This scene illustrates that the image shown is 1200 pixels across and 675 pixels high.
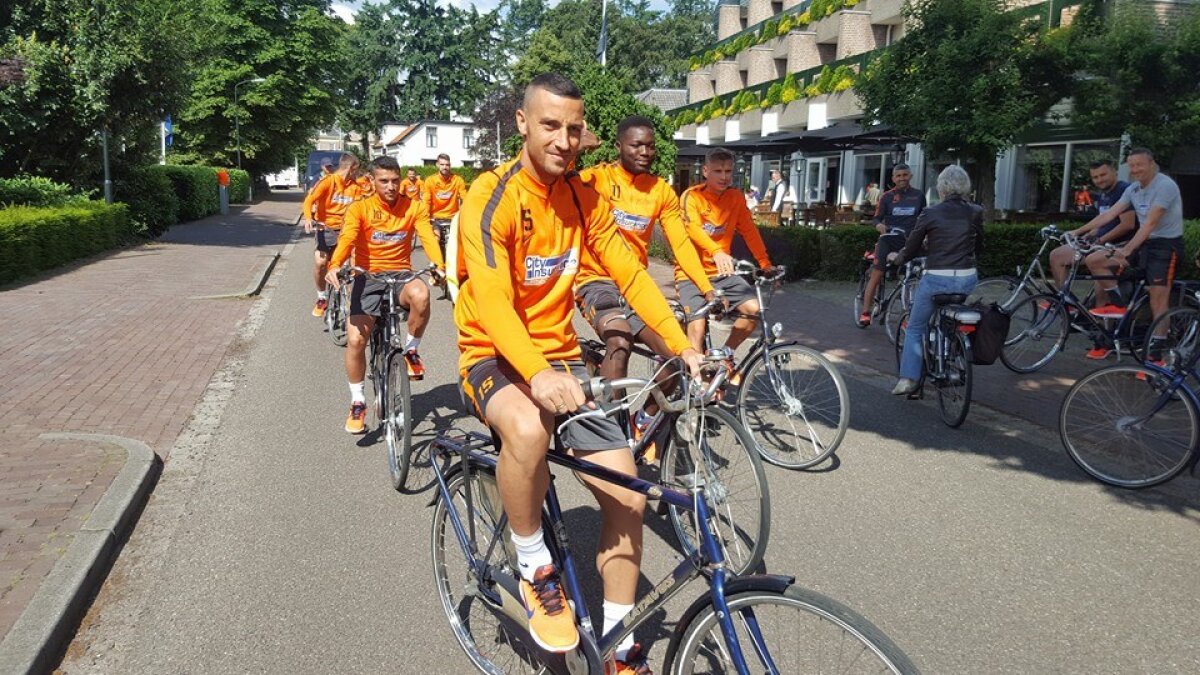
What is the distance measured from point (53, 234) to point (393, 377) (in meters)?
13.5

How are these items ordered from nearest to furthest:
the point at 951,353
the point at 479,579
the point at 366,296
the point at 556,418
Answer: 1. the point at 556,418
2. the point at 479,579
3. the point at 366,296
4. the point at 951,353

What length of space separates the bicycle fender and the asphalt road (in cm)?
90

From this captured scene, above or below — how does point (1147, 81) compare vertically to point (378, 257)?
above

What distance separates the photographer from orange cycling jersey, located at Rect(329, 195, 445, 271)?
22.0ft

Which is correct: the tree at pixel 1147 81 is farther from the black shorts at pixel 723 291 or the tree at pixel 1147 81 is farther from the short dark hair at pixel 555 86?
the short dark hair at pixel 555 86

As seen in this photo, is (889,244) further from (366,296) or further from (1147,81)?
(1147,81)

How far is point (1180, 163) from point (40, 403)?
20045 millimetres

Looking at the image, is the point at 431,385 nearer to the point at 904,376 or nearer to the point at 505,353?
the point at 904,376

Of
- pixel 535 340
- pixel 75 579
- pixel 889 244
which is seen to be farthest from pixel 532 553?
pixel 889 244

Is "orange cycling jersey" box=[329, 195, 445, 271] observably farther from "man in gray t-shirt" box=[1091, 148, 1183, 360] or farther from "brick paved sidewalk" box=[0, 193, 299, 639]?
"man in gray t-shirt" box=[1091, 148, 1183, 360]

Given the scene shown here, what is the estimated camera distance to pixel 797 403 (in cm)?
578

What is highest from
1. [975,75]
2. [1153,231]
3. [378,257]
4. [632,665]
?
[975,75]

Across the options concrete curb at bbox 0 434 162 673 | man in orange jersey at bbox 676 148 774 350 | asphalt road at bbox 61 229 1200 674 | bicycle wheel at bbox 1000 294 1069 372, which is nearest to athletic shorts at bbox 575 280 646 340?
man in orange jersey at bbox 676 148 774 350

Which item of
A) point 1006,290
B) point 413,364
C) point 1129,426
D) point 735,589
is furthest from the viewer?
point 1006,290
